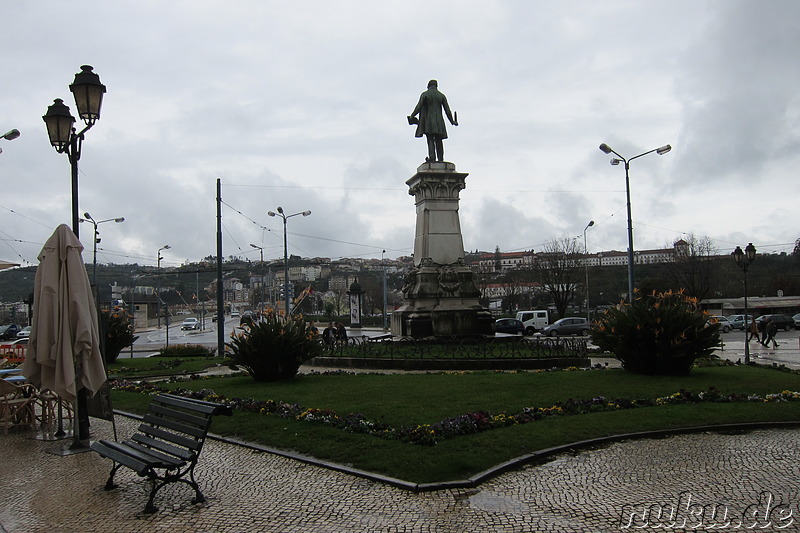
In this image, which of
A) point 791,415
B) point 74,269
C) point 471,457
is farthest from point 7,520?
point 791,415

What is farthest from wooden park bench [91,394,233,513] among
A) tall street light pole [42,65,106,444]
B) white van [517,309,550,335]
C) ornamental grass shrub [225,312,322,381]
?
white van [517,309,550,335]

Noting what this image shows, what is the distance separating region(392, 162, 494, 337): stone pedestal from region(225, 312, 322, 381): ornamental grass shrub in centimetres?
901

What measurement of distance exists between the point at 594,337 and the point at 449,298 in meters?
9.29

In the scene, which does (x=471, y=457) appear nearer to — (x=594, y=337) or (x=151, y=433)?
(x=151, y=433)

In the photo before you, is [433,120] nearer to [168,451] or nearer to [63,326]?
[63,326]

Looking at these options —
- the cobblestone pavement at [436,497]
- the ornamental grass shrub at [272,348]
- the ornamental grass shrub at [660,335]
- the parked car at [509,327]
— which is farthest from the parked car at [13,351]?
the parked car at [509,327]

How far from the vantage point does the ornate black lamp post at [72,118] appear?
10211 mm

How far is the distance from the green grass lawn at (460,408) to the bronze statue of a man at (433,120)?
1207 cm

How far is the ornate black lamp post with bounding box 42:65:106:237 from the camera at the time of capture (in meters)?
10.2

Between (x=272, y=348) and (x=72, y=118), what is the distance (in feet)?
21.1

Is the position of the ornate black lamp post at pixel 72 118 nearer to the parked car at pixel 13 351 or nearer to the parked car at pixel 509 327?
the parked car at pixel 13 351

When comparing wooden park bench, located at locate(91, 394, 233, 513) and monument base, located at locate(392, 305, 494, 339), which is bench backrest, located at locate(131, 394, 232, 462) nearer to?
wooden park bench, located at locate(91, 394, 233, 513)

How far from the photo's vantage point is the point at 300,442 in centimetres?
905

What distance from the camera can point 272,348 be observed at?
585 inches
